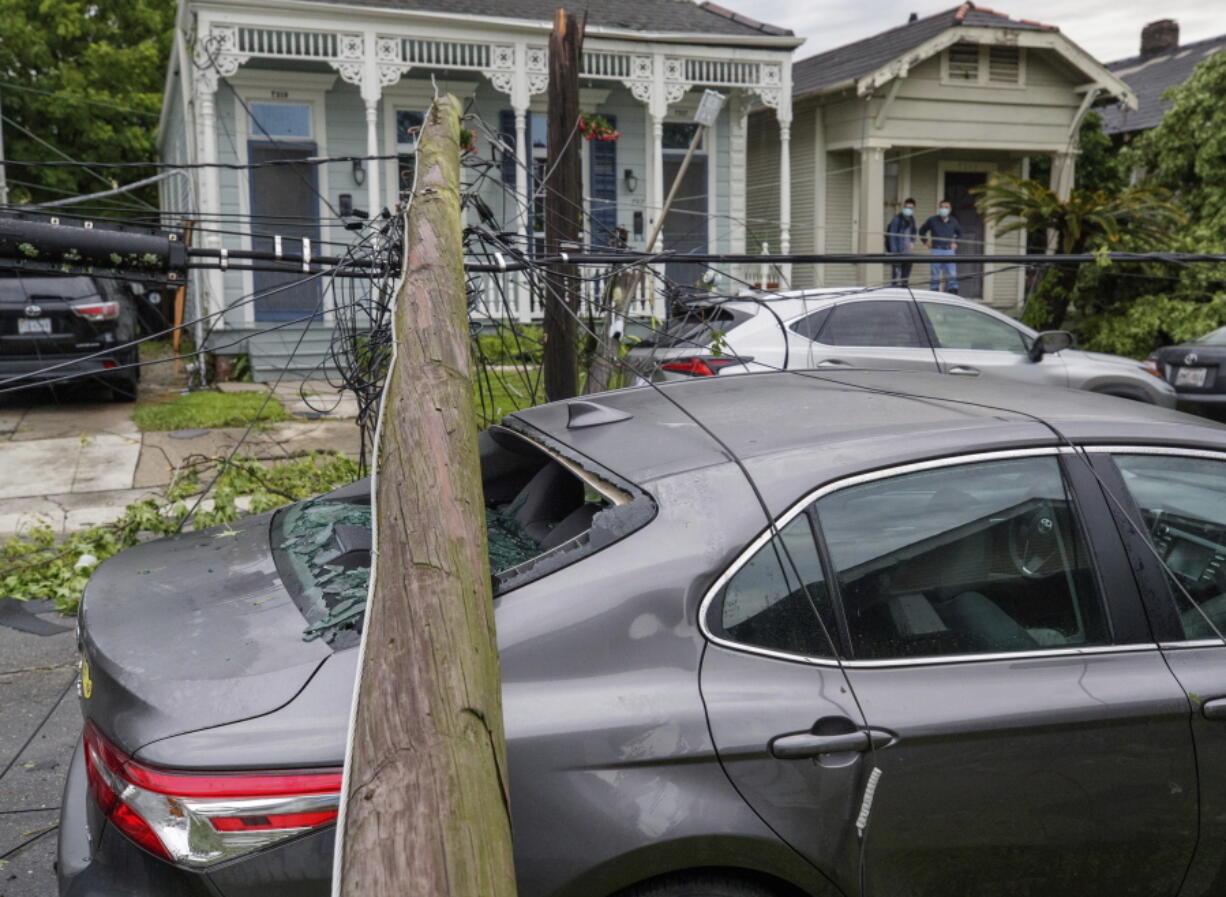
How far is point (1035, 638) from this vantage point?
2.95m

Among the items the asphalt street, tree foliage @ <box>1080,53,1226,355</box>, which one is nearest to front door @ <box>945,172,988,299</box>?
tree foliage @ <box>1080,53,1226,355</box>

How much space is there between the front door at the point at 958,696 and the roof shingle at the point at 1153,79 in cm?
2449

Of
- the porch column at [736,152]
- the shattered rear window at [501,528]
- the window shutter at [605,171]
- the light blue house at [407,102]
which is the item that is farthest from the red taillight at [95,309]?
the shattered rear window at [501,528]

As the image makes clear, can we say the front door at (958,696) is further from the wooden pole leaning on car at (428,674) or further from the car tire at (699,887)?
the wooden pole leaning on car at (428,674)

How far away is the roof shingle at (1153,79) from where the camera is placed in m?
26.7

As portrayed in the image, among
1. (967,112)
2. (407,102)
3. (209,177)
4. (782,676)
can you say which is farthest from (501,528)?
(967,112)

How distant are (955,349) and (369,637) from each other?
8782mm

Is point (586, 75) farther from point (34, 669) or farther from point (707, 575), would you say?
point (707, 575)

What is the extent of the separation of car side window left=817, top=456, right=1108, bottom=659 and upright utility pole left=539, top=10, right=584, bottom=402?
3840 mm

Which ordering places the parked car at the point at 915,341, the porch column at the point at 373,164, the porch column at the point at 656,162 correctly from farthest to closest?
the porch column at the point at 656,162
the porch column at the point at 373,164
the parked car at the point at 915,341

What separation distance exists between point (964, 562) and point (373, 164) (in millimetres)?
14032

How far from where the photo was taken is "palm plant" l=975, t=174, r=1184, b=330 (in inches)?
588

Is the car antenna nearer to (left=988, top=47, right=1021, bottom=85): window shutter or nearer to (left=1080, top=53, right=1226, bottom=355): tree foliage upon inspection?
(left=1080, top=53, right=1226, bottom=355): tree foliage

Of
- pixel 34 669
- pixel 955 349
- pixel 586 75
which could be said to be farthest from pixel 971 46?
pixel 34 669
